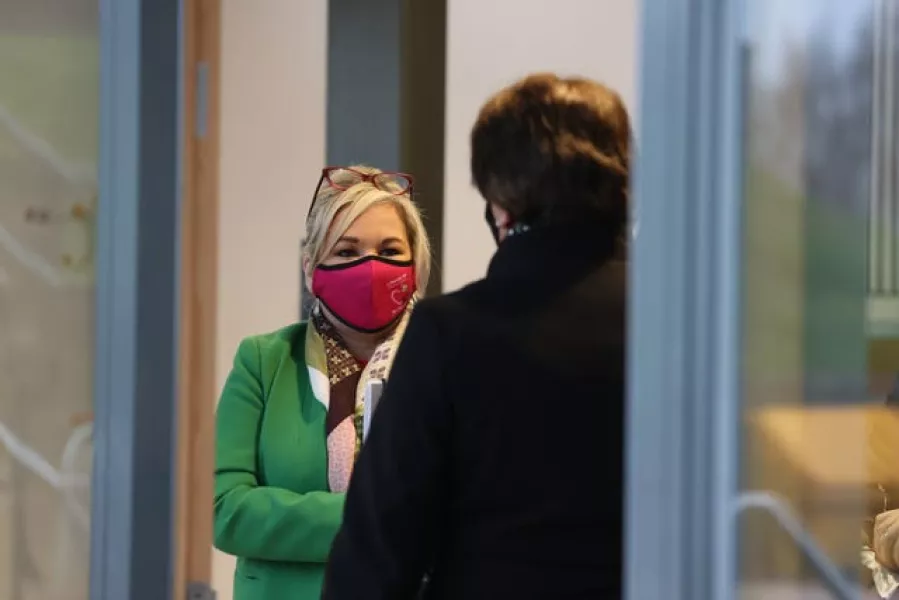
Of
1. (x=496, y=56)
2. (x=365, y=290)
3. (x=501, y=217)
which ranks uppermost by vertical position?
(x=496, y=56)

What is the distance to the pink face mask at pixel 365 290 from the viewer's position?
2059 millimetres

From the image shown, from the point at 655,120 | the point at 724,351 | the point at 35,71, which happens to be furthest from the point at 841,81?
the point at 35,71

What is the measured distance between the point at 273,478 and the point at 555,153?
0.89 m

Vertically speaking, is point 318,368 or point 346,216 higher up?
point 346,216

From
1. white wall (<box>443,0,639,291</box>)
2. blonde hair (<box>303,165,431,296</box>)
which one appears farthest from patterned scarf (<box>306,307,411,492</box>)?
white wall (<box>443,0,639,291</box>)

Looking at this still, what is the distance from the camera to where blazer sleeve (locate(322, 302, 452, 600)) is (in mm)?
1336

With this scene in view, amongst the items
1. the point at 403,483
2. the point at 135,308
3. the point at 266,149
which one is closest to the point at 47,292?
the point at 135,308

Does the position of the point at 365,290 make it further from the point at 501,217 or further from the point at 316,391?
the point at 501,217

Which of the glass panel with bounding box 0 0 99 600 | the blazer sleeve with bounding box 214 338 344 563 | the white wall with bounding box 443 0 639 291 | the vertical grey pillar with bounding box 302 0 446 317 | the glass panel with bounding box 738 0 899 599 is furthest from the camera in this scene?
the white wall with bounding box 443 0 639 291

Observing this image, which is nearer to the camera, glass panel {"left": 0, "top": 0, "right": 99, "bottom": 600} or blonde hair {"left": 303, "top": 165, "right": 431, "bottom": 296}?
glass panel {"left": 0, "top": 0, "right": 99, "bottom": 600}

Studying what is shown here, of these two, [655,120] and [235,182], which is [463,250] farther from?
[655,120]

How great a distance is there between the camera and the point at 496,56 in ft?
11.4

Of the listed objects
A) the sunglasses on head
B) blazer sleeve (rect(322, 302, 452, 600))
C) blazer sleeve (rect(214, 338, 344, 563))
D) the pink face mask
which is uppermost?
the sunglasses on head

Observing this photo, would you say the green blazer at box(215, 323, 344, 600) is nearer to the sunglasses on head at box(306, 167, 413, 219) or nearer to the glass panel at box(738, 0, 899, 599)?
the sunglasses on head at box(306, 167, 413, 219)
